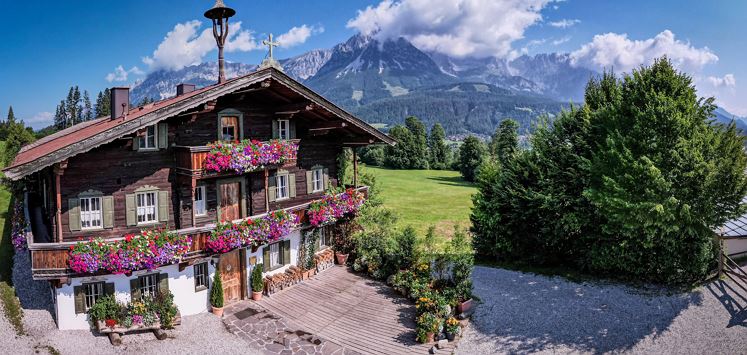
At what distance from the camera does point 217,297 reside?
67.2 feet

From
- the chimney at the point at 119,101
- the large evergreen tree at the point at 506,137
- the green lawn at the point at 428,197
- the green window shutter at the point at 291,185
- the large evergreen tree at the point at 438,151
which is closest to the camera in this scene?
the chimney at the point at 119,101

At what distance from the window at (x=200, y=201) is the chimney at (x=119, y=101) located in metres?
5.72

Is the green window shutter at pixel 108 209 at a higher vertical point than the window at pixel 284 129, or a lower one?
lower

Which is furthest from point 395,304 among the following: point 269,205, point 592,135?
point 592,135

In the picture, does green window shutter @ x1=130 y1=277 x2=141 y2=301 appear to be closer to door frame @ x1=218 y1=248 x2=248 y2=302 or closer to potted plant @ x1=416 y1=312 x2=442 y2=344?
door frame @ x1=218 y1=248 x2=248 y2=302

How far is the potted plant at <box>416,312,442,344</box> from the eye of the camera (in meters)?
18.1

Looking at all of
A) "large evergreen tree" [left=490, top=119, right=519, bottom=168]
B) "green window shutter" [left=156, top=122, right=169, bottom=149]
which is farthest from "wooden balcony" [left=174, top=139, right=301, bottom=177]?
"large evergreen tree" [left=490, top=119, right=519, bottom=168]

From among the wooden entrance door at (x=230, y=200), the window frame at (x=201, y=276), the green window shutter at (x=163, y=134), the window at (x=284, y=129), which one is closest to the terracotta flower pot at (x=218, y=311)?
the window frame at (x=201, y=276)

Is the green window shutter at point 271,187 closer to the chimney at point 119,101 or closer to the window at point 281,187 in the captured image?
the window at point 281,187

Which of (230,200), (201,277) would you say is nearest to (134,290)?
(201,277)

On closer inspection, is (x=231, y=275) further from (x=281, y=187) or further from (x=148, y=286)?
(x=281, y=187)

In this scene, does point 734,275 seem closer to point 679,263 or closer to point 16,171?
point 679,263

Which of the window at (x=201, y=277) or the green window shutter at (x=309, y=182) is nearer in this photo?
the window at (x=201, y=277)

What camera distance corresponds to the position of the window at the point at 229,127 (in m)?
21.6
